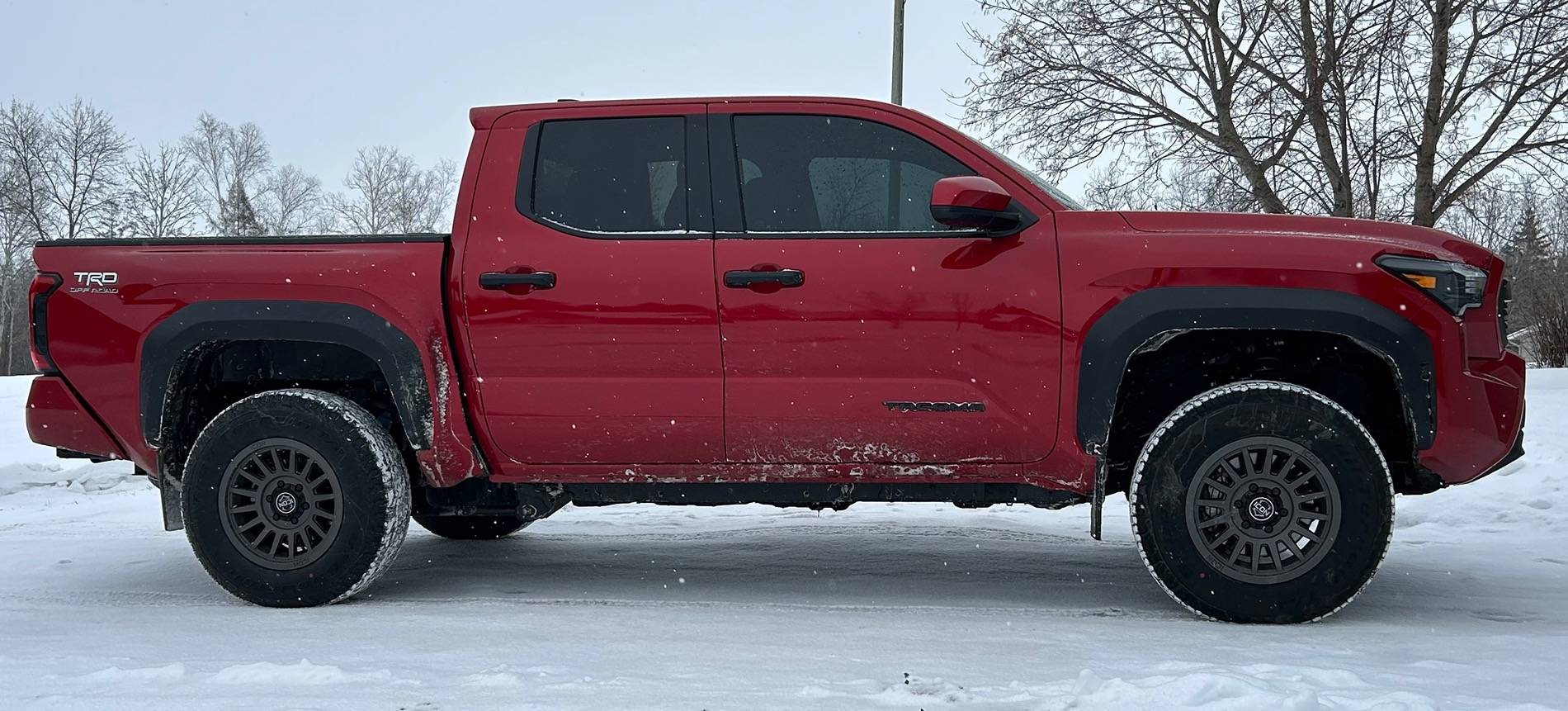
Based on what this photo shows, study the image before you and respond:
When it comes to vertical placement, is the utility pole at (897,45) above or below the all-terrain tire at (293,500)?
above

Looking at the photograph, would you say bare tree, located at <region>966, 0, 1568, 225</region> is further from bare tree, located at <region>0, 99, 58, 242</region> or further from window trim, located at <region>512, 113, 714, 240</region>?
bare tree, located at <region>0, 99, 58, 242</region>

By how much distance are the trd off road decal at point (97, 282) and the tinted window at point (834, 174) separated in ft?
7.70

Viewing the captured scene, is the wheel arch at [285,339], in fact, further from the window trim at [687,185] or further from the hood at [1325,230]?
the hood at [1325,230]

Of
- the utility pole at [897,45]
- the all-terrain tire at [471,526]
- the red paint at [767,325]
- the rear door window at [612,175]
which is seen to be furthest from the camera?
the utility pole at [897,45]

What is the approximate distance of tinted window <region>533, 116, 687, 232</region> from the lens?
14.1 ft

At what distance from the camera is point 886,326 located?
13.1 ft

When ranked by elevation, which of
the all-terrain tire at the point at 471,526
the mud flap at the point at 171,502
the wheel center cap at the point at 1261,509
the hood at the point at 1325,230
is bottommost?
the all-terrain tire at the point at 471,526

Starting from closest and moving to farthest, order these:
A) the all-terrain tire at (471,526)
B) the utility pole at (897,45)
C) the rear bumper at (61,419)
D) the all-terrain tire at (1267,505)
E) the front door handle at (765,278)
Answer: the all-terrain tire at (1267,505), the front door handle at (765,278), the rear bumper at (61,419), the all-terrain tire at (471,526), the utility pole at (897,45)

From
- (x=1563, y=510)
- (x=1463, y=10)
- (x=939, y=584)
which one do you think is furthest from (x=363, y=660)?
(x=1463, y=10)

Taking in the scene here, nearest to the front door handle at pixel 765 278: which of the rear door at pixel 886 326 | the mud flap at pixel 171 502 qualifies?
the rear door at pixel 886 326

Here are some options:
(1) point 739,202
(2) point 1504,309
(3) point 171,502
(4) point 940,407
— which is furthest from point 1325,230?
(3) point 171,502

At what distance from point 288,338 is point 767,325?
1761mm

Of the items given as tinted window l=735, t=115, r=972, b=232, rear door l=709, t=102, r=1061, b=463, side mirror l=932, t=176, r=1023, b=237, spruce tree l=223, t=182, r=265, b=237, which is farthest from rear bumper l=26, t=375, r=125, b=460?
spruce tree l=223, t=182, r=265, b=237

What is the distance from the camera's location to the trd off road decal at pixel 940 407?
4.02 metres
